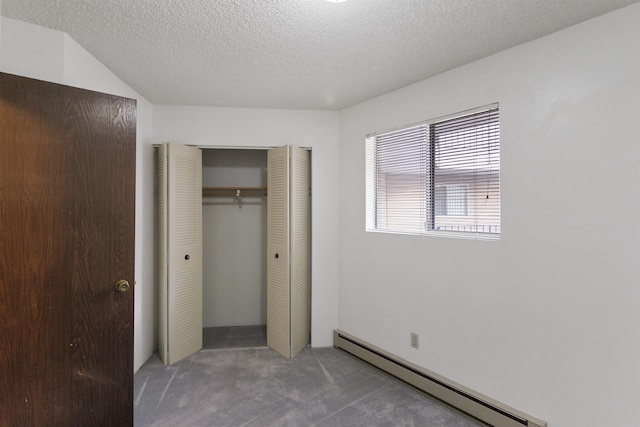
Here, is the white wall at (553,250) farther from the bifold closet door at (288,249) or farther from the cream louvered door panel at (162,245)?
the cream louvered door panel at (162,245)

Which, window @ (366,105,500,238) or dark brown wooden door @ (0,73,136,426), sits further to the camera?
window @ (366,105,500,238)

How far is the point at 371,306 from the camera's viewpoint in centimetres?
284

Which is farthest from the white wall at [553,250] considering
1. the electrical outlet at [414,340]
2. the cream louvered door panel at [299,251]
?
the cream louvered door panel at [299,251]

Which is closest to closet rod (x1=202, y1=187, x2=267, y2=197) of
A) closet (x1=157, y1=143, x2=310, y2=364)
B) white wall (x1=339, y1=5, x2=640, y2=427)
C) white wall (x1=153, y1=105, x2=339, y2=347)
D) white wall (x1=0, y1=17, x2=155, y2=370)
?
closet (x1=157, y1=143, x2=310, y2=364)

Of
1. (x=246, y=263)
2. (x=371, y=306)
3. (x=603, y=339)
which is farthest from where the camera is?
(x=246, y=263)

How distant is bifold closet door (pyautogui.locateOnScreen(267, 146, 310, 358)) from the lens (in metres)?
2.94

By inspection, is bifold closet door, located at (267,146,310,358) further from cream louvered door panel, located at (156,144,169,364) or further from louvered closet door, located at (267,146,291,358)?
cream louvered door panel, located at (156,144,169,364)

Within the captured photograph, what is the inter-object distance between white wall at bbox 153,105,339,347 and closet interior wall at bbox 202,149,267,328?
629mm

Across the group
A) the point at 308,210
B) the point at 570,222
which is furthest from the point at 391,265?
the point at 570,222

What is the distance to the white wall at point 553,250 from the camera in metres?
1.55

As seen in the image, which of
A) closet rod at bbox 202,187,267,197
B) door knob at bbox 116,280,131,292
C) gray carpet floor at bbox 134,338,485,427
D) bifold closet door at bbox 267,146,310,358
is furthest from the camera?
closet rod at bbox 202,187,267,197

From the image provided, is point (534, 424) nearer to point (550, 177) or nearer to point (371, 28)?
point (550, 177)

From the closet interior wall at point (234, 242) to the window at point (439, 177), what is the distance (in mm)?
1447

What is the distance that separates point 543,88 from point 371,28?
1.03 meters
